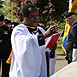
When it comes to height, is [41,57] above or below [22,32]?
below

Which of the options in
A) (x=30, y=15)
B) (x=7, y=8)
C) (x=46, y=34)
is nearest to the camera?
(x=46, y=34)

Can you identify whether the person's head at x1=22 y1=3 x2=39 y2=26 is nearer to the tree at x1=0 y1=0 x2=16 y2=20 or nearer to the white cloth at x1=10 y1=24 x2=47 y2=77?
the white cloth at x1=10 y1=24 x2=47 y2=77

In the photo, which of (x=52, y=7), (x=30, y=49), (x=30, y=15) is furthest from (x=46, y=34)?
(x=52, y=7)

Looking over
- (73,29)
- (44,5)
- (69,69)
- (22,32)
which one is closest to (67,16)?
(73,29)

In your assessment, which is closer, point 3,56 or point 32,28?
point 32,28

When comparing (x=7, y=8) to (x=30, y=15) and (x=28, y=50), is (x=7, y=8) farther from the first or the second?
(x=28, y=50)

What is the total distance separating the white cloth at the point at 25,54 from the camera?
3.48m

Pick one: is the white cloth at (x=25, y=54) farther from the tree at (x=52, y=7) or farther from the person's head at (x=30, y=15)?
the tree at (x=52, y=7)

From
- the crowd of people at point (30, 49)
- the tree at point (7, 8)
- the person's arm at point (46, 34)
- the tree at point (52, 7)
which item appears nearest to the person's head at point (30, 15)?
the crowd of people at point (30, 49)

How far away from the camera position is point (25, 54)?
11.4 ft

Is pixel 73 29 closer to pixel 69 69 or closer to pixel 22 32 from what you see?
pixel 22 32

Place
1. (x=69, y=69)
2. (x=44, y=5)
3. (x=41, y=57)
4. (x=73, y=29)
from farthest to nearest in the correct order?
(x=44, y=5)
(x=73, y=29)
(x=41, y=57)
(x=69, y=69)

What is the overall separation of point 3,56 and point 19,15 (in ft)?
51.8

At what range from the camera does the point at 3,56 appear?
5.94 m
